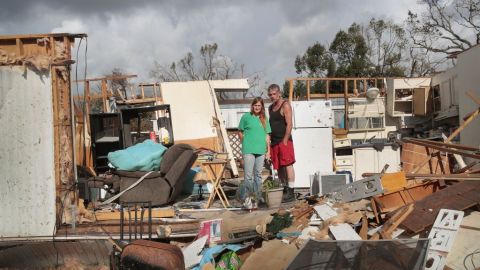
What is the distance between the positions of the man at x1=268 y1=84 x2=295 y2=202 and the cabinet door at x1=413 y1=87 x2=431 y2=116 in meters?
11.5

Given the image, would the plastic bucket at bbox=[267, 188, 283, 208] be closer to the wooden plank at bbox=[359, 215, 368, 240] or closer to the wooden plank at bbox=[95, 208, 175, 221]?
the wooden plank at bbox=[95, 208, 175, 221]

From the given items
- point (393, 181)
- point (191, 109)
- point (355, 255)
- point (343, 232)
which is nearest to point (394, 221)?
point (343, 232)

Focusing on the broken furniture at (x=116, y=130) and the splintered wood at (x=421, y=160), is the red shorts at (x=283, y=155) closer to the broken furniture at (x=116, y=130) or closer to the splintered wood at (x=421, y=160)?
the splintered wood at (x=421, y=160)

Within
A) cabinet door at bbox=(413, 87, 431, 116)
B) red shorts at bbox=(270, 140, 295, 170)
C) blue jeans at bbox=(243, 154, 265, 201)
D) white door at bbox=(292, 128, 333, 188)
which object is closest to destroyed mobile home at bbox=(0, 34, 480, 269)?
blue jeans at bbox=(243, 154, 265, 201)

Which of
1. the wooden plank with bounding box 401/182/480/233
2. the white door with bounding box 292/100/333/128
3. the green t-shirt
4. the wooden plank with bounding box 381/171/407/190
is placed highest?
the white door with bounding box 292/100/333/128

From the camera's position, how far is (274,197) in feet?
21.3

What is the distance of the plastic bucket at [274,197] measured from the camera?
21.1 ft

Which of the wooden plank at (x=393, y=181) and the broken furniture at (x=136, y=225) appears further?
the wooden plank at (x=393, y=181)

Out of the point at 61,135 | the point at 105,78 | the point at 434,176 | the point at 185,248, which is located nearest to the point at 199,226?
the point at 185,248

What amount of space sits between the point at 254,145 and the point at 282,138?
2.10 ft

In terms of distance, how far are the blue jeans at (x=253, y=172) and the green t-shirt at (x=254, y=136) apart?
0.10 m

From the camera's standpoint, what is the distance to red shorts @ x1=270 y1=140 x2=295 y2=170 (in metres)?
7.05

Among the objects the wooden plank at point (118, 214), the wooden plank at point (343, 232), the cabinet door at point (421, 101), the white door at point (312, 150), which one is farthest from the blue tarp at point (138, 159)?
the cabinet door at point (421, 101)

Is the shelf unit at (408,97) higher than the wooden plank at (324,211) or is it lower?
higher
